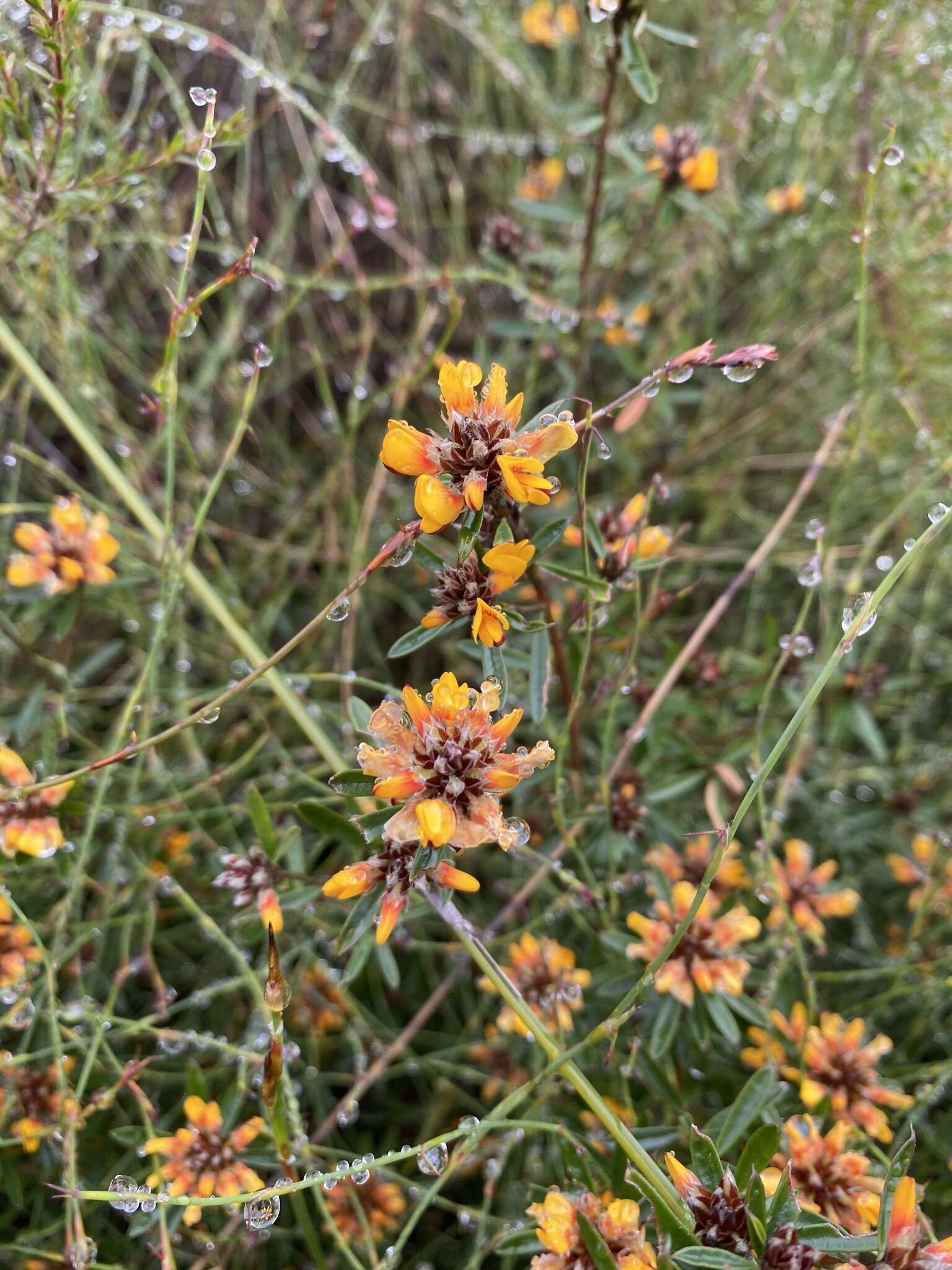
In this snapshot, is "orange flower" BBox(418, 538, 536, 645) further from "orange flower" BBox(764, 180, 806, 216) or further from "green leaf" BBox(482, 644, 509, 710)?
"orange flower" BBox(764, 180, 806, 216)

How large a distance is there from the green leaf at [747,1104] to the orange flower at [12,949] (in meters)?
0.73

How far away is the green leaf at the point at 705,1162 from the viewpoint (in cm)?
72

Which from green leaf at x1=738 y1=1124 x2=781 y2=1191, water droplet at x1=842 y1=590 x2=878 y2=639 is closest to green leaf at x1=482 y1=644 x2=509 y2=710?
water droplet at x1=842 y1=590 x2=878 y2=639

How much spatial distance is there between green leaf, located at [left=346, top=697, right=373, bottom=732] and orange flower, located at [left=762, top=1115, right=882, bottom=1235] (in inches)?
20.7

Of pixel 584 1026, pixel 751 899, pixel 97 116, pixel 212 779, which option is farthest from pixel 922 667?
pixel 97 116

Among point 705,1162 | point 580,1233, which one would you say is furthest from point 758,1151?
point 580,1233

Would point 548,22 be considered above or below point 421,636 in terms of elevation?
above

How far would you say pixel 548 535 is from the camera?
81cm

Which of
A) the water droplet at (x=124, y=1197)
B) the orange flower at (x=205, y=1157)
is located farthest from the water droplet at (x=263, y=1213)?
the orange flower at (x=205, y=1157)

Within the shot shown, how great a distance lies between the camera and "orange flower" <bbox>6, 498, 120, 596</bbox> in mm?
1172

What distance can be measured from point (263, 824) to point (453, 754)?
12.2 inches

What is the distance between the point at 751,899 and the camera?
1.17 meters

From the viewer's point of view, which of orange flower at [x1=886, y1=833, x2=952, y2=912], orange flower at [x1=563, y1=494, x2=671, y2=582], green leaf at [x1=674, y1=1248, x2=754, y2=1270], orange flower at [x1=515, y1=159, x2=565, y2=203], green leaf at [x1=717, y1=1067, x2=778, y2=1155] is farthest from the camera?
orange flower at [x1=515, y1=159, x2=565, y2=203]

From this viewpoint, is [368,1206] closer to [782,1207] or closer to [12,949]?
[12,949]
